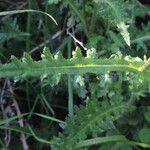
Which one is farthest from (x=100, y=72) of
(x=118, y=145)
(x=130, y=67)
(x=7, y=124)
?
(x=7, y=124)

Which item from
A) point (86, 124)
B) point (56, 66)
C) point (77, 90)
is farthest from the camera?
point (77, 90)

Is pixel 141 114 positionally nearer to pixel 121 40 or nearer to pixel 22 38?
pixel 121 40

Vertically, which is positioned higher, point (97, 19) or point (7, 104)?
point (97, 19)

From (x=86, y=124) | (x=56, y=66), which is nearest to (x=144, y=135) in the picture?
(x=86, y=124)

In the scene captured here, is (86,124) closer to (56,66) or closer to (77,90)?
(77,90)

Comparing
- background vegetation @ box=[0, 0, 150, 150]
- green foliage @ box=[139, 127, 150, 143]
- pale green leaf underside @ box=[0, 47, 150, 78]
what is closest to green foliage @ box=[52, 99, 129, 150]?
background vegetation @ box=[0, 0, 150, 150]

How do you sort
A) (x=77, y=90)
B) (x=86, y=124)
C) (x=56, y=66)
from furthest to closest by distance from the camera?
(x=77, y=90), (x=86, y=124), (x=56, y=66)

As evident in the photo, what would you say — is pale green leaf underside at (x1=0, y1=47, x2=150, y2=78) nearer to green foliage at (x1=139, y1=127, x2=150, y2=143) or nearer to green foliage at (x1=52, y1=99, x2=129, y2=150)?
green foliage at (x1=52, y1=99, x2=129, y2=150)

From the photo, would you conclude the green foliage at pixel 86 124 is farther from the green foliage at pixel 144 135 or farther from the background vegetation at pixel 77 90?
the green foliage at pixel 144 135
